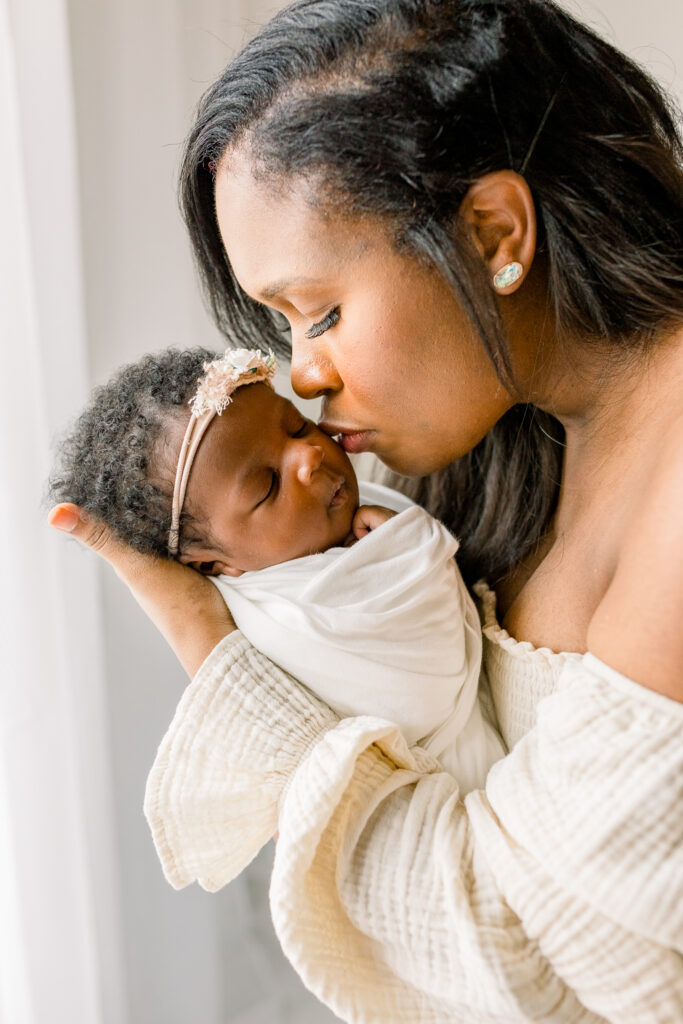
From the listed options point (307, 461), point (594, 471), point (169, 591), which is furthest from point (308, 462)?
point (594, 471)

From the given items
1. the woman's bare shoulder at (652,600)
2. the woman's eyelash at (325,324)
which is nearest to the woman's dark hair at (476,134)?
the woman's eyelash at (325,324)

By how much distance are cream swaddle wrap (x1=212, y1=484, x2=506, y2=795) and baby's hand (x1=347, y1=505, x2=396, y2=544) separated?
0.14 feet

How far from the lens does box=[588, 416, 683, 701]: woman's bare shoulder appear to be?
768 mm

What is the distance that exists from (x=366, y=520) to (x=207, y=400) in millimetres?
236

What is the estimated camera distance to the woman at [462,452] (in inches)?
30.5

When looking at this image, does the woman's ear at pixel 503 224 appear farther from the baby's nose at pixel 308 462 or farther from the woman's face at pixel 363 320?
the baby's nose at pixel 308 462

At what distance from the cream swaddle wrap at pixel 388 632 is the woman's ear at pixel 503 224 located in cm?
30

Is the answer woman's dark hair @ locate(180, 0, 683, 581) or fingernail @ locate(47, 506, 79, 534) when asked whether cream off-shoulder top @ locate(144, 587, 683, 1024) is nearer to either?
fingernail @ locate(47, 506, 79, 534)

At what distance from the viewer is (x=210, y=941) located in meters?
1.75

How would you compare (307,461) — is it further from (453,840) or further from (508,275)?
(453,840)

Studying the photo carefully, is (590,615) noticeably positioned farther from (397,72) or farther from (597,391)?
(397,72)

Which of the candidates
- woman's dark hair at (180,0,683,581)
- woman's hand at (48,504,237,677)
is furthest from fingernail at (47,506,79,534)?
woman's dark hair at (180,0,683,581)

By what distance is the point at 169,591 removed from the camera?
1071 mm

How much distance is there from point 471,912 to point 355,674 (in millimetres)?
261
